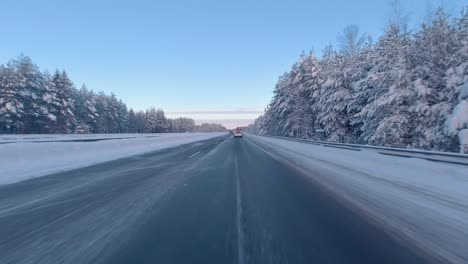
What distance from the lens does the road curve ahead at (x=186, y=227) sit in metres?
3.89

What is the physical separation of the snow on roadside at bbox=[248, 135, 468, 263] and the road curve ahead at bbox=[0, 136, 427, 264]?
0.49 metres

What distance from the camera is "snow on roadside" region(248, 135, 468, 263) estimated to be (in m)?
4.56

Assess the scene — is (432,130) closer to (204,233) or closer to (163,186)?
(163,186)

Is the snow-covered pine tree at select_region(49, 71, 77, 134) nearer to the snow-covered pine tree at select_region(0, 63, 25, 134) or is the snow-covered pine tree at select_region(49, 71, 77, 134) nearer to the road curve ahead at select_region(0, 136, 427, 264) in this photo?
the snow-covered pine tree at select_region(0, 63, 25, 134)

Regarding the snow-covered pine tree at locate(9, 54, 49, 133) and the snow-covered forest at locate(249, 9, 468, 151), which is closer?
the snow-covered forest at locate(249, 9, 468, 151)

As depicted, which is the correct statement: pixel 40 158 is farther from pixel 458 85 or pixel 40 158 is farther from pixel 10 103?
pixel 10 103

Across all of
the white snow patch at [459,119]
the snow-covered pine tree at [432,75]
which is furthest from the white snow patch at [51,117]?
the white snow patch at [459,119]

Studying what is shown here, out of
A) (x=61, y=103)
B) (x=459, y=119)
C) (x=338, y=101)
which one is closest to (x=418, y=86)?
(x=459, y=119)

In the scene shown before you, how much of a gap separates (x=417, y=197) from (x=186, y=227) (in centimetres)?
559

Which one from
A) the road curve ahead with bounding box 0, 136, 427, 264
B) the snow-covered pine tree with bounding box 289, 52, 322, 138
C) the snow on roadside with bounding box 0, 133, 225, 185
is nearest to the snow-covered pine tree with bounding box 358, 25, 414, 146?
the road curve ahead with bounding box 0, 136, 427, 264

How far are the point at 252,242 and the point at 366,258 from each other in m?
1.49

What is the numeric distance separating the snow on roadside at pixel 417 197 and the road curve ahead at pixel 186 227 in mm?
495

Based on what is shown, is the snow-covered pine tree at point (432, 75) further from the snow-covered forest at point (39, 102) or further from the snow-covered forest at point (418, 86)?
the snow-covered forest at point (39, 102)

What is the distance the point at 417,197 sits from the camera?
23.9 feet
